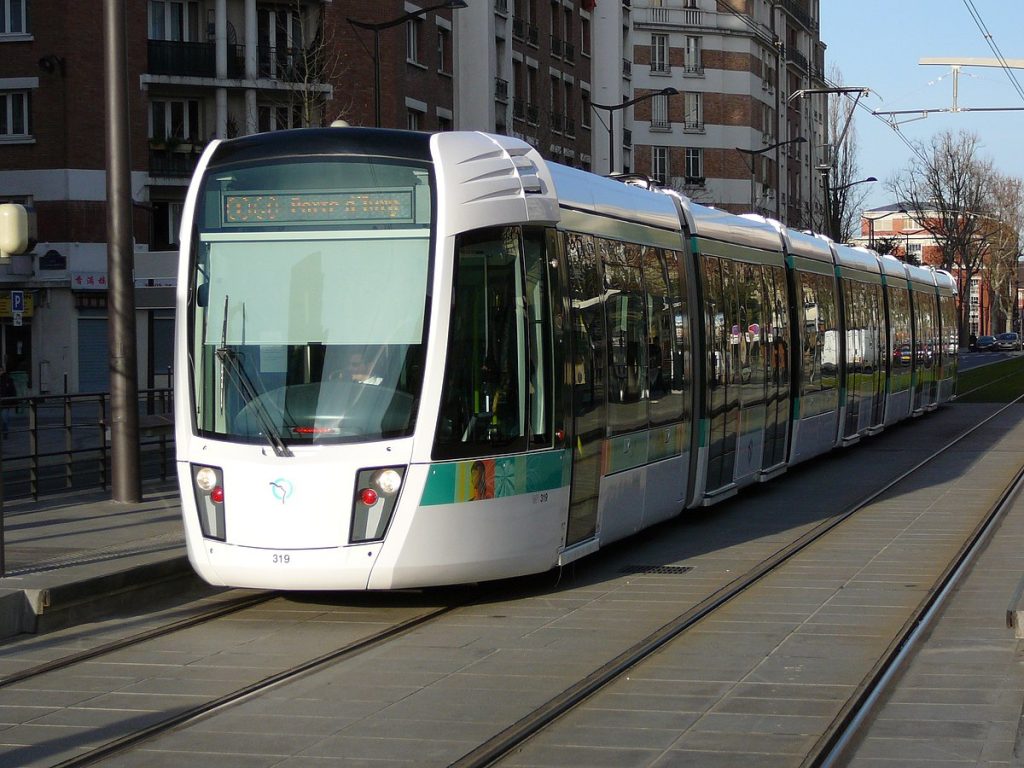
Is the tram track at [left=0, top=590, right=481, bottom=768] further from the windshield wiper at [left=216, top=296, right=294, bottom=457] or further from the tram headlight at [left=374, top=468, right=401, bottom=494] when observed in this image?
the windshield wiper at [left=216, top=296, right=294, bottom=457]

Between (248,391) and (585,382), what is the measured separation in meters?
2.53

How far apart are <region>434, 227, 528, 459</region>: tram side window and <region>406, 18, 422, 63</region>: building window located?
130ft

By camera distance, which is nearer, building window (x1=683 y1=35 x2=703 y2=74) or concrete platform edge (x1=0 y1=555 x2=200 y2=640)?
concrete platform edge (x1=0 y1=555 x2=200 y2=640)

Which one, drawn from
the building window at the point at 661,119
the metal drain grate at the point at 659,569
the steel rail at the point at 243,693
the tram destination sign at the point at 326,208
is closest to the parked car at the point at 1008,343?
the building window at the point at 661,119

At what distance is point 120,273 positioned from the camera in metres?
14.3

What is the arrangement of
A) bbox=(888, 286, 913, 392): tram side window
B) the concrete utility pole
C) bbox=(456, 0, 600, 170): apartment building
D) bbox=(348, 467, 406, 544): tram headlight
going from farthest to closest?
bbox=(456, 0, 600, 170): apartment building < bbox=(888, 286, 913, 392): tram side window < the concrete utility pole < bbox=(348, 467, 406, 544): tram headlight

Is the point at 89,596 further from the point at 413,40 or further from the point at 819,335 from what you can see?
the point at 413,40

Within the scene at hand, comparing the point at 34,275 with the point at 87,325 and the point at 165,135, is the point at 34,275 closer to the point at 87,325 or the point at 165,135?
the point at 87,325

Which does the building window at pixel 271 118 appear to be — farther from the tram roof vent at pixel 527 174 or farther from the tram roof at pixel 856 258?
the tram roof vent at pixel 527 174

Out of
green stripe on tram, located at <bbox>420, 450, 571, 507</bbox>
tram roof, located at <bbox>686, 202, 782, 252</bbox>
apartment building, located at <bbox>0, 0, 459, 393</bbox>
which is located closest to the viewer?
green stripe on tram, located at <bbox>420, 450, 571, 507</bbox>

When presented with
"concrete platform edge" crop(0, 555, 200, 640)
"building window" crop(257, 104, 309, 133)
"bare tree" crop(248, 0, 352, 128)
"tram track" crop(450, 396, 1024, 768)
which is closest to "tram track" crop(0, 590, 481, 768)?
"concrete platform edge" crop(0, 555, 200, 640)

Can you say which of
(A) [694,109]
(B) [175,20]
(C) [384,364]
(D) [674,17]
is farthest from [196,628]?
(D) [674,17]

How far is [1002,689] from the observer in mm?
7730

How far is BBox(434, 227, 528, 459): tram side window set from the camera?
9977mm
